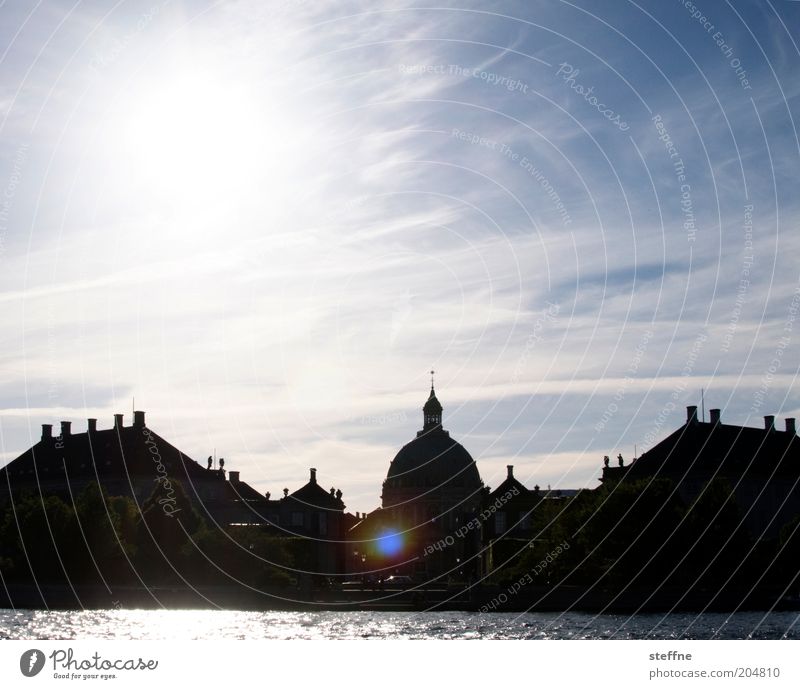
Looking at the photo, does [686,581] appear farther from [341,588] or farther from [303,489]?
[303,489]

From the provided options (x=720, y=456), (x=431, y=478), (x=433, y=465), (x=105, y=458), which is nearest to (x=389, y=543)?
(x=431, y=478)

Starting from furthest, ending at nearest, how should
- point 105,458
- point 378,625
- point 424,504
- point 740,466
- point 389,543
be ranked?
point 424,504 → point 389,543 → point 105,458 → point 740,466 → point 378,625

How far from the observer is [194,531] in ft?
324

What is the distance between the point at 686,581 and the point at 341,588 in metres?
29.5

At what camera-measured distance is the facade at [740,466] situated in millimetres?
118875

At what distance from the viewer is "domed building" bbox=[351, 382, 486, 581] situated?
16221 cm

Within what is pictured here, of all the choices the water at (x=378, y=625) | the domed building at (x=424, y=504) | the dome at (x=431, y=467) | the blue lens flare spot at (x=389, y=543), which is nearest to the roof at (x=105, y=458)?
the domed building at (x=424, y=504)

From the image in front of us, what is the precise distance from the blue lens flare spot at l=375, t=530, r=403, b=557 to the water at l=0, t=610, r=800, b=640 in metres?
73.2

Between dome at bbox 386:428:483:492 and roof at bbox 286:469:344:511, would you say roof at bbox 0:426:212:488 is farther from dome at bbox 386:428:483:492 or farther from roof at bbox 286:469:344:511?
dome at bbox 386:428:483:492

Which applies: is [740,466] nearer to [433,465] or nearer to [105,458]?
Answer: [105,458]

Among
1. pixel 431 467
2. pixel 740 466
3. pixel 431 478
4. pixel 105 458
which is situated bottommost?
pixel 740 466

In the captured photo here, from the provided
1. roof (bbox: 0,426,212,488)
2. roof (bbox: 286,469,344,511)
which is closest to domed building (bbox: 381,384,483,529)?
roof (bbox: 286,469,344,511)

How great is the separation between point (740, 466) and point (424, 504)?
220 feet

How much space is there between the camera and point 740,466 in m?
121
